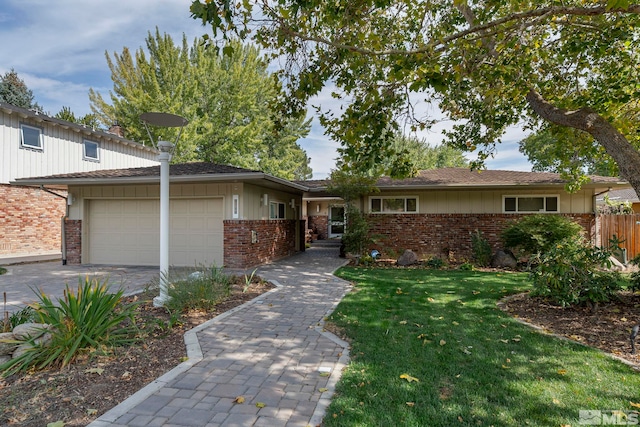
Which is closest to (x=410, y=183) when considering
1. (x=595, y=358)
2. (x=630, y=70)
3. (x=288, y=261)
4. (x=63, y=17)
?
(x=288, y=261)

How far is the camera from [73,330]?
376 centimetres

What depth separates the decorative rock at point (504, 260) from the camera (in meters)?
11.0

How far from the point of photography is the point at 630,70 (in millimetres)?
7113

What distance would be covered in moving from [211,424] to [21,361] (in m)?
2.34

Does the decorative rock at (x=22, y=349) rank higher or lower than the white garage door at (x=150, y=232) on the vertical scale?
lower

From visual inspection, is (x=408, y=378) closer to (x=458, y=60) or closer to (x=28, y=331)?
(x=28, y=331)

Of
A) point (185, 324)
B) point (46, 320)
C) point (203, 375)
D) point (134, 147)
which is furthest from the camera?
point (134, 147)

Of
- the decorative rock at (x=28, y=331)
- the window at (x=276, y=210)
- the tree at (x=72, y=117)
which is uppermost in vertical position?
the tree at (x=72, y=117)

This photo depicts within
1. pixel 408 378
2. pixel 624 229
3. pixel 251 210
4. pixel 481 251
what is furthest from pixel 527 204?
pixel 408 378

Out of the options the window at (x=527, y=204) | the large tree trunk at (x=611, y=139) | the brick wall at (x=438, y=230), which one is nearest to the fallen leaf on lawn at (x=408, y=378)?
the large tree trunk at (x=611, y=139)

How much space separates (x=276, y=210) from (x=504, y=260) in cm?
794

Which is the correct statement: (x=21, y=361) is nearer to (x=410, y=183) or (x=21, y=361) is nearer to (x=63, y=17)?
(x=63, y=17)

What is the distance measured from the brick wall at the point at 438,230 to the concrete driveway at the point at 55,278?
7.59m

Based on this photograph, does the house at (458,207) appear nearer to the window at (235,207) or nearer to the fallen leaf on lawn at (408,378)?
the window at (235,207)
